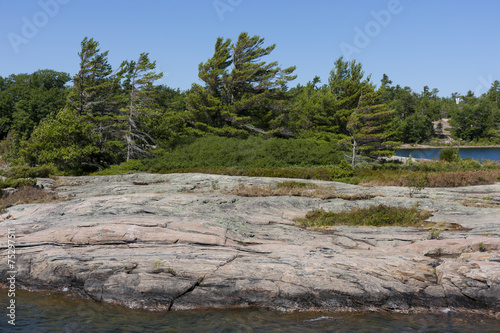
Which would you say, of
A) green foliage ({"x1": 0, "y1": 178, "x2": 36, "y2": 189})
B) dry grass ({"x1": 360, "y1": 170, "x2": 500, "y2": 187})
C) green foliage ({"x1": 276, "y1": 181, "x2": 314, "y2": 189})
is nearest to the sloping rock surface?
green foliage ({"x1": 276, "y1": 181, "x2": 314, "y2": 189})

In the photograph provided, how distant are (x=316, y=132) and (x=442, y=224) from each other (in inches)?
1155

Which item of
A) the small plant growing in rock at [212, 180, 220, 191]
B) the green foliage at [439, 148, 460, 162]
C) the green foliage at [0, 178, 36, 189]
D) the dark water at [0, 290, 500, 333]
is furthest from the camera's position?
the green foliage at [439, 148, 460, 162]

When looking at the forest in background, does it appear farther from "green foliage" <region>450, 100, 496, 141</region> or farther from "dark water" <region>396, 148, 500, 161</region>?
"green foliage" <region>450, 100, 496, 141</region>

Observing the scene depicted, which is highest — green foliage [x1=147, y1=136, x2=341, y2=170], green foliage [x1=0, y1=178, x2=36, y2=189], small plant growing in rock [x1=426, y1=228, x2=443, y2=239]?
green foliage [x1=147, y1=136, x2=341, y2=170]

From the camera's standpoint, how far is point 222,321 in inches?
363

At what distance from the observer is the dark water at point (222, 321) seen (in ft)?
29.1

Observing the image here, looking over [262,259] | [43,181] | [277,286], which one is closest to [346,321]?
[277,286]

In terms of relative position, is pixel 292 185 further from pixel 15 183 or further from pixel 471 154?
pixel 471 154

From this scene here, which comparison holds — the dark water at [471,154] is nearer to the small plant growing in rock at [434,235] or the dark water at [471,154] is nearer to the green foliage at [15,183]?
the small plant growing in rock at [434,235]

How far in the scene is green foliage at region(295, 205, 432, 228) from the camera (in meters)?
14.5

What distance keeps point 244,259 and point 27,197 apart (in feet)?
42.5

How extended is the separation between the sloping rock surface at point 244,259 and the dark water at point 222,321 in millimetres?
363

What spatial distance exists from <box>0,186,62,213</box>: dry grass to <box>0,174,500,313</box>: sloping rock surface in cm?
234

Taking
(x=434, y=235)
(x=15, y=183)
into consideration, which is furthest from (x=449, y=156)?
(x=15, y=183)
